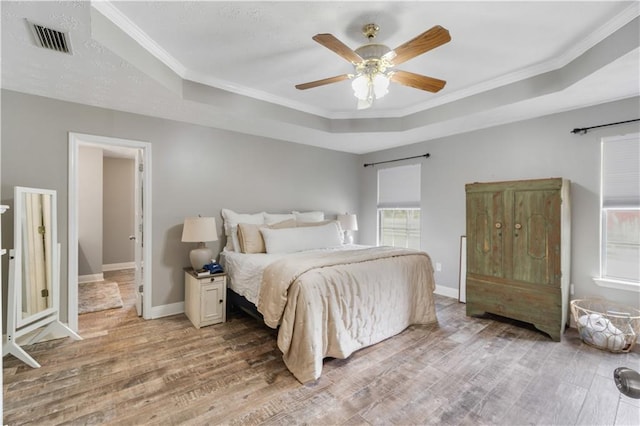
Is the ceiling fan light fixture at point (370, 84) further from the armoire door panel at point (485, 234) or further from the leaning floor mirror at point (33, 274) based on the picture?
the leaning floor mirror at point (33, 274)

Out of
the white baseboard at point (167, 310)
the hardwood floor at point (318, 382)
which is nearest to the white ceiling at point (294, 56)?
the white baseboard at point (167, 310)

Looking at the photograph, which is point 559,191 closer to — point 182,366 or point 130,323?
point 182,366

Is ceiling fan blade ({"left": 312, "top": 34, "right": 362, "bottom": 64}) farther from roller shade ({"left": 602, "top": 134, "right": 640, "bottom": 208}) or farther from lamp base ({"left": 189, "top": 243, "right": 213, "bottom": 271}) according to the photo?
roller shade ({"left": 602, "top": 134, "right": 640, "bottom": 208})

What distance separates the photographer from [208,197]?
3973mm

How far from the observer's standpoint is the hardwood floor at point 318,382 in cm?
202

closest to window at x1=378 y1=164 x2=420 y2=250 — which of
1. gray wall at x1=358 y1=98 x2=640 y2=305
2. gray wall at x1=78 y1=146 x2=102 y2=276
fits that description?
gray wall at x1=358 y1=98 x2=640 y2=305

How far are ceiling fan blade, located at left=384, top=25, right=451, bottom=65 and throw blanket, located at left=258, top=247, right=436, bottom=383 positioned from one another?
1.71 m

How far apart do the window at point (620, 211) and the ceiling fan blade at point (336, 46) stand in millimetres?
2858

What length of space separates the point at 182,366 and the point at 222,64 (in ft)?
8.77

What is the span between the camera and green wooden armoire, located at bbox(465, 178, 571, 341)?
3.08m

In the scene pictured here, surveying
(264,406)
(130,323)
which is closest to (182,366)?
(264,406)

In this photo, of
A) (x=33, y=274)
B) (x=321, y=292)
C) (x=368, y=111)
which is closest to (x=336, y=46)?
(x=321, y=292)

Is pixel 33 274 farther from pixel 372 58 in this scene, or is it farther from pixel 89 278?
pixel 372 58

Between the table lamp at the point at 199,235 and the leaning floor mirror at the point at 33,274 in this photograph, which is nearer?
the leaning floor mirror at the point at 33,274
